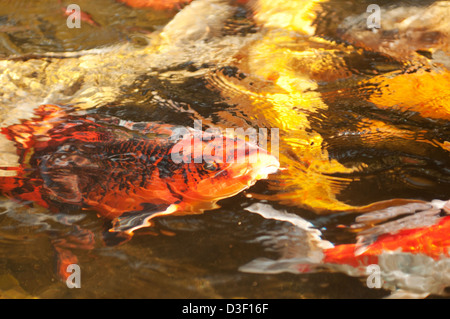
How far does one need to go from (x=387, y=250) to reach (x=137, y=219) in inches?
28.7

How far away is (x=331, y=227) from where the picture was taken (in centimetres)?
129

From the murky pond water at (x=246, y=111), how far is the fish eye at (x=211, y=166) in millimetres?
143

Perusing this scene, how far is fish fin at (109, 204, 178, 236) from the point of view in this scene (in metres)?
1.30

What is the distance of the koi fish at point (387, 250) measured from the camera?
3.71 feet

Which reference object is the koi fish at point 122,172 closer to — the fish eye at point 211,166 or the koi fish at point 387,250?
the fish eye at point 211,166

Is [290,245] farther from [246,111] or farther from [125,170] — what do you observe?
[246,111]

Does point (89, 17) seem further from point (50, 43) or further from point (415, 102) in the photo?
point (415, 102)

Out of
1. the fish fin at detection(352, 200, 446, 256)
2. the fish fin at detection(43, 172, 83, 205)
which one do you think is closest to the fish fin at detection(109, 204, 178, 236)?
the fish fin at detection(43, 172, 83, 205)

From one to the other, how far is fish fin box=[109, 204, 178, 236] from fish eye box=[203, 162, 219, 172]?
19cm

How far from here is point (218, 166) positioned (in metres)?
1.49

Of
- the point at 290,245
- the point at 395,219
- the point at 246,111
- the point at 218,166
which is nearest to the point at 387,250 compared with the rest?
the point at 395,219

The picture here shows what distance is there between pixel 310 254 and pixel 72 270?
647mm

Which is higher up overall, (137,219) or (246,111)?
Answer: (246,111)

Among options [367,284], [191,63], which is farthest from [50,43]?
[367,284]
